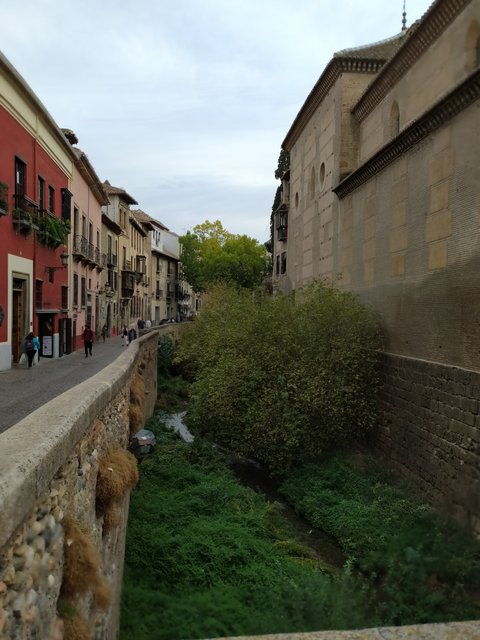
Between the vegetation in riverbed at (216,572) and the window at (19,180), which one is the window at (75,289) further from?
the vegetation in riverbed at (216,572)

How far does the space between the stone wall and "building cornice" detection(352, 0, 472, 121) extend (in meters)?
10.8

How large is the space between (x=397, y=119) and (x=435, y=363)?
295 inches

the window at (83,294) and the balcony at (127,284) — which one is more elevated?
the balcony at (127,284)

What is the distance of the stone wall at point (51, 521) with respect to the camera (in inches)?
88.2

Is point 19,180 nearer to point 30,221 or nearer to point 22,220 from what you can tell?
point 30,221

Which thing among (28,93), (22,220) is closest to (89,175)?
(28,93)

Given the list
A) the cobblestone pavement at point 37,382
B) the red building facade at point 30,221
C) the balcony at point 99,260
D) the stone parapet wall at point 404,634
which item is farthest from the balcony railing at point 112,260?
the stone parapet wall at point 404,634

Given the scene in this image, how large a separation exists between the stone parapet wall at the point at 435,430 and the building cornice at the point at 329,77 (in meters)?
9.58

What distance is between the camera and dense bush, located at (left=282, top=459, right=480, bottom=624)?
7504mm

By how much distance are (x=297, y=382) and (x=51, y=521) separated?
11.3m

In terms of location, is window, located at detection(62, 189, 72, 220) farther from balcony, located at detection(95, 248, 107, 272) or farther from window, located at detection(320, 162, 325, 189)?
window, located at detection(320, 162, 325, 189)

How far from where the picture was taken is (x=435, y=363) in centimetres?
1084

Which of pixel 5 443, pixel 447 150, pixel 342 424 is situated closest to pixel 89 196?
pixel 342 424

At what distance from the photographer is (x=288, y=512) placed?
40.2 ft
